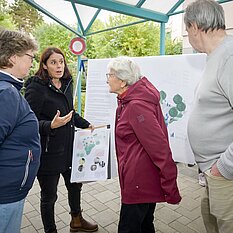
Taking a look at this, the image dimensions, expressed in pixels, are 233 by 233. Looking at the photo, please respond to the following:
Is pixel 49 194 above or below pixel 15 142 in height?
below

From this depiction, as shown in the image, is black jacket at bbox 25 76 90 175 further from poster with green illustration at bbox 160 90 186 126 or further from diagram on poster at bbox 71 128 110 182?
poster with green illustration at bbox 160 90 186 126

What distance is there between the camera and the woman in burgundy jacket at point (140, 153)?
5.06ft

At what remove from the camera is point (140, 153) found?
160 cm

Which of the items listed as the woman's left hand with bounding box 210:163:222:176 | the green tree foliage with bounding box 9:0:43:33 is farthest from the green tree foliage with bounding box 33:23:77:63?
the woman's left hand with bounding box 210:163:222:176

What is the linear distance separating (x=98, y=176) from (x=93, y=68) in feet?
4.00

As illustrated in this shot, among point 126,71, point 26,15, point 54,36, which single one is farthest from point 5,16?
point 126,71

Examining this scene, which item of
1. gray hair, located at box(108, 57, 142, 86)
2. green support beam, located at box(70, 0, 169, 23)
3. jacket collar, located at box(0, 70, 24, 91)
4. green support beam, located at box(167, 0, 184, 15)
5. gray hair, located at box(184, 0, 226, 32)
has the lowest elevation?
jacket collar, located at box(0, 70, 24, 91)

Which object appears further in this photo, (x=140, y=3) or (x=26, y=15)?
(x=26, y=15)

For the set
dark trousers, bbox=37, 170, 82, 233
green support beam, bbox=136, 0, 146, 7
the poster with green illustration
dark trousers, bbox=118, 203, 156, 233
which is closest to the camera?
dark trousers, bbox=118, 203, 156, 233

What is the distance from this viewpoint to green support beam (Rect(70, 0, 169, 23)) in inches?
127

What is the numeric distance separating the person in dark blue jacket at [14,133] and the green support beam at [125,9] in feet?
6.61

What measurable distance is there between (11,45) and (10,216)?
90 centimetres

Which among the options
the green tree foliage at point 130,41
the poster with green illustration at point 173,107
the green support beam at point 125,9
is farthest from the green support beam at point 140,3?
the green tree foliage at point 130,41

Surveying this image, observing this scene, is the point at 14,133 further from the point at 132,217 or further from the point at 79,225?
the point at 79,225
